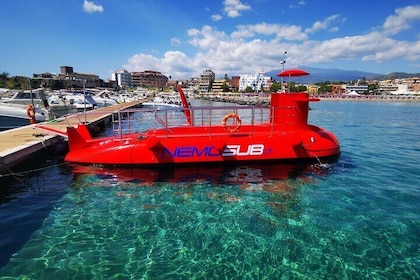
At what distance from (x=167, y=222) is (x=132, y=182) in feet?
12.1

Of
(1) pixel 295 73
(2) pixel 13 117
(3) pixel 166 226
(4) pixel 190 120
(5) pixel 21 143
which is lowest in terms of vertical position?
(3) pixel 166 226

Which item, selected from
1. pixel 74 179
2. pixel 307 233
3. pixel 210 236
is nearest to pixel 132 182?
pixel 74 179

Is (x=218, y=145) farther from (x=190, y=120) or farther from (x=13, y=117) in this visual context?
(x=13, y=117)

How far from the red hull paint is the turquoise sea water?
0.58 metres

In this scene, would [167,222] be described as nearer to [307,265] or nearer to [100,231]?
[100,231]

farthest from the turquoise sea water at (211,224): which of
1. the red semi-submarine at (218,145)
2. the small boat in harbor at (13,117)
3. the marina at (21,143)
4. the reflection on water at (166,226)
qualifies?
the small boat in harbor at (13,117)

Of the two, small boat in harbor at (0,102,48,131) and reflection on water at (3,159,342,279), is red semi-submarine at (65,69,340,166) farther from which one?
small boat in harbor at (0,102,48,131)

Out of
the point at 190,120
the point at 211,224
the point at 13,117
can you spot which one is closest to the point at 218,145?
the point at 190,120

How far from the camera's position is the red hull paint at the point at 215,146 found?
11.7 meters

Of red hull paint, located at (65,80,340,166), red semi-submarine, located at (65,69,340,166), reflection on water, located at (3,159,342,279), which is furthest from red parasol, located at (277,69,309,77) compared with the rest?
reflection on water, located at (3,159,342,279)

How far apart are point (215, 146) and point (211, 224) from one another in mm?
4969

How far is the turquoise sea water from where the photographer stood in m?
5.52

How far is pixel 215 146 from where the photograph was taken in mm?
11742

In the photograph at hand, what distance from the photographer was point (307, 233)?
6.77 m
